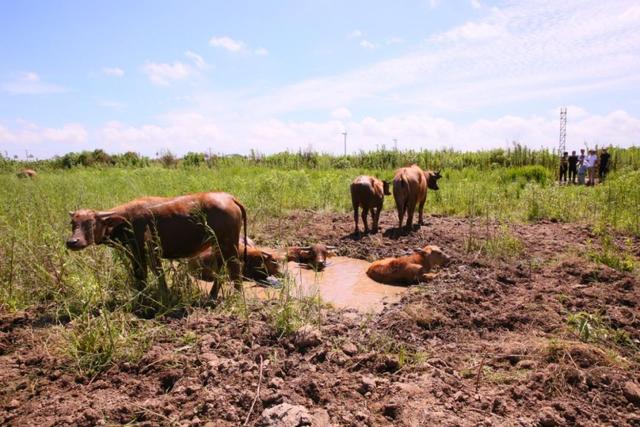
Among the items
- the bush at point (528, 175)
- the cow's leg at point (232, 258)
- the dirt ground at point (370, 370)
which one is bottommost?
the dirt ground at point (370, 370)

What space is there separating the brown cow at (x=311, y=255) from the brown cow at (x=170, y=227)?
231cm

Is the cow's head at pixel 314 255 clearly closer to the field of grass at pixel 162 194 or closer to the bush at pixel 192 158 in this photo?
the field of grass at pixel 162 194

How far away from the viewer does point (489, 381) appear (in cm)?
366

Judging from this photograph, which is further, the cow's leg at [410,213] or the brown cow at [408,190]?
the cow's leg at [410,213]

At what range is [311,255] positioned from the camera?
795 centimetres

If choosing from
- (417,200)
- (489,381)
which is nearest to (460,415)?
(489,381)

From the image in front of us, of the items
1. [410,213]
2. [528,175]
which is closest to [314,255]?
[410,213]

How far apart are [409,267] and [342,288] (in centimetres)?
104

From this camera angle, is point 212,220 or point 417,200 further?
point 417,200

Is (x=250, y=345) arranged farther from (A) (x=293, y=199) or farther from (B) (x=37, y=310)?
(A) (x=293, y=199)

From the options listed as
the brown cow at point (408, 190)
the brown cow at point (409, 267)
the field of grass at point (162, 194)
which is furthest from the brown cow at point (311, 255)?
the brown cow at point (408, 190)

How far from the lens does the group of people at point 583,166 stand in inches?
781

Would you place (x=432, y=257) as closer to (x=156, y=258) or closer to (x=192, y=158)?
(x=156, y=258)

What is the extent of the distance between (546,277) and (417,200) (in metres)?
4.51
